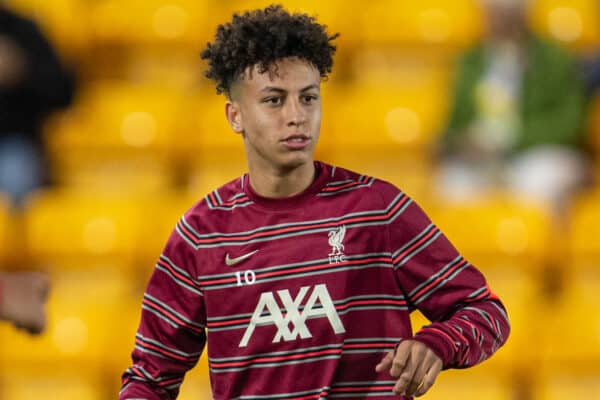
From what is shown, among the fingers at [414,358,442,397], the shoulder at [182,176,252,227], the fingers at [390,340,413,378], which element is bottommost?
the fingers at [414,358,442,397]

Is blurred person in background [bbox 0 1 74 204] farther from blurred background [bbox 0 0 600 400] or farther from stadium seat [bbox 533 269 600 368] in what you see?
stadium seat [bbox 533 269 600 368]

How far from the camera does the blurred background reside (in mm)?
4707

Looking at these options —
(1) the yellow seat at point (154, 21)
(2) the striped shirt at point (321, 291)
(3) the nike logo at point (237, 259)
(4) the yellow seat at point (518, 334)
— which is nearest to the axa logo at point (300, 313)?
(2) the striped shirt at point (321, 291)

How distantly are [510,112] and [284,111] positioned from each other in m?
2.86

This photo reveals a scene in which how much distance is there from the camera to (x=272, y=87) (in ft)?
8.41

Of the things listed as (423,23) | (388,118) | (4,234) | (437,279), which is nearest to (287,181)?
(437,279)

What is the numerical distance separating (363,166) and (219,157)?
67cm

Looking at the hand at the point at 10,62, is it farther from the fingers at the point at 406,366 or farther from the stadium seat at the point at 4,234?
the fingers at the point at 406,366

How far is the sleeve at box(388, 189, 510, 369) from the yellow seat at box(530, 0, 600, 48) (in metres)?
3.54

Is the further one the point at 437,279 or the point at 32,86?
the point at 32,86

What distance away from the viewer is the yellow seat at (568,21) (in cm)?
591

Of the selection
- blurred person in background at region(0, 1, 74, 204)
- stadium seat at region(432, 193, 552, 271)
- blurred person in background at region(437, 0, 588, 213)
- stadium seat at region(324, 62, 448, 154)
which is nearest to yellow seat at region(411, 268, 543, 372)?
stadium seat at region(432, 193, 552, 271)

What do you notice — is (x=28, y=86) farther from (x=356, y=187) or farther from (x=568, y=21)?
(x=356, y=187)

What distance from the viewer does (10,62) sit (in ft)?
18.6
